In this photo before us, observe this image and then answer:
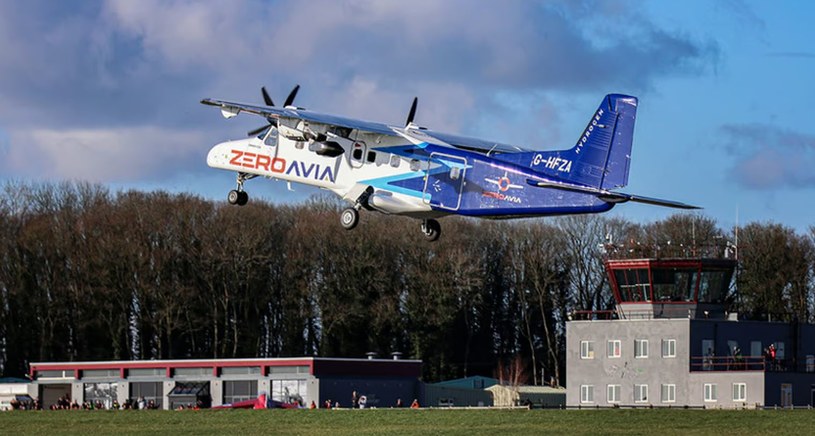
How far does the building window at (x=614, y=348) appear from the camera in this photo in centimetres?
8506

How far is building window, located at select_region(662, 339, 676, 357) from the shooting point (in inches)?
3263

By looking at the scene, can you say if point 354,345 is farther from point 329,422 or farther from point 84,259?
point 329,422

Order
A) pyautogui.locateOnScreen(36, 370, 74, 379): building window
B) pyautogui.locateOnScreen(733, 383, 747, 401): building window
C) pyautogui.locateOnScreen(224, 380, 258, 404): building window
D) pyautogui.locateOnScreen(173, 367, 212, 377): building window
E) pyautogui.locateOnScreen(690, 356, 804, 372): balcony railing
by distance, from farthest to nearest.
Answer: pyautogui.locateOnScreen(36, 370, 74, 379): building window < pyautogui.locateOnScreen(173, 367, 212, 377): building window < pyautogui.locateOnScreen(224, 380, 258, 404): building window < pyautogui.locateOnScreen(690, 356, 804, 372): balcony railing < pyautogui.locateOnScreen(733, 383, 747, 401): building window

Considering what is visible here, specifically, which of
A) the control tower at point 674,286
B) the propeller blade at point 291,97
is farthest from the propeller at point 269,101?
the control tower at point 674,286

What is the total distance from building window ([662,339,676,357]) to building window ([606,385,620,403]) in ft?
11.6

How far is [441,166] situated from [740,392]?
37.1 meters

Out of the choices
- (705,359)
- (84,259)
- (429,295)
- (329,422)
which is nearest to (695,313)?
(705,359)

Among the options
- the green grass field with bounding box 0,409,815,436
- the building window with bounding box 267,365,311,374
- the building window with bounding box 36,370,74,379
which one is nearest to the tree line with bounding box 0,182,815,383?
the building window with bounding box 36,370,74,379

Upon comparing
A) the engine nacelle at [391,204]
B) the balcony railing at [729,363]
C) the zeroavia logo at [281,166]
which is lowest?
the balcony railing at [729,363]

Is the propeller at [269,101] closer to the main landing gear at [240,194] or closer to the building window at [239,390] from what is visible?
the main landing gear at [240,194]

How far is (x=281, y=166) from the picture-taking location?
5366cm

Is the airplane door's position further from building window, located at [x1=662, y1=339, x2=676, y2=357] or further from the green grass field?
building window, located at [x1=662, y1=339, x2=676, y2=357]

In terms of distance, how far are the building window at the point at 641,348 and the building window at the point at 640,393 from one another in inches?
66.7

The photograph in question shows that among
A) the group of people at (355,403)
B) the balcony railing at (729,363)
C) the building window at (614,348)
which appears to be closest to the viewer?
the balcony railing at (729,363)
